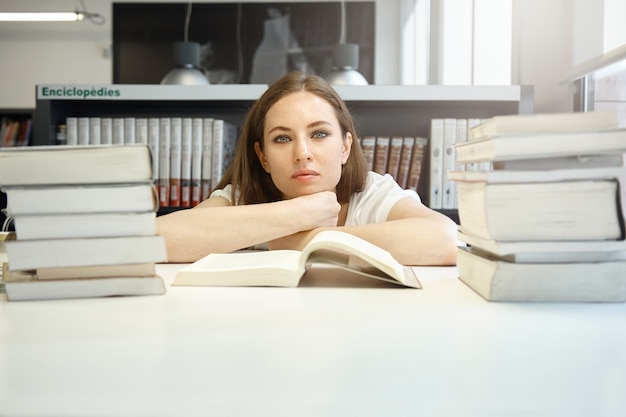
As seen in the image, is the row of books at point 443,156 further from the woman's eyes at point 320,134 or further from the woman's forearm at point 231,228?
the woman's forearm at point 231,228

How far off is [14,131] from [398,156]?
4.56 m

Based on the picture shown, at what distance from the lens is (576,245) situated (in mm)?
658

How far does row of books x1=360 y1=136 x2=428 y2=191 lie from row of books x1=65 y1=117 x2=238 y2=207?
571mm

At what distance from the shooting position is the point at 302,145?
1.53 meters

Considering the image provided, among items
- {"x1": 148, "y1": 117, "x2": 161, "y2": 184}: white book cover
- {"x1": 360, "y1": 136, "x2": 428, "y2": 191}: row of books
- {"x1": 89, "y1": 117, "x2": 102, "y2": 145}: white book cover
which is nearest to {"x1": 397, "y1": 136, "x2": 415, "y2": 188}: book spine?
{"x1": 360, "y1": 136, "x2": 428, "y2": 191}: row of books

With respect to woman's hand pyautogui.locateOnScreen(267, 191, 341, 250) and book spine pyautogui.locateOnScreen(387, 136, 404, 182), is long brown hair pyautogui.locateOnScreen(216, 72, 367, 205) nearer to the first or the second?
woman's hand pyautogui.locateOnScreen(267, 191, 341, 250)

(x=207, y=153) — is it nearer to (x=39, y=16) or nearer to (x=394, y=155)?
(x=394, y=155)

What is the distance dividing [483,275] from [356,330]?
0.80 ft

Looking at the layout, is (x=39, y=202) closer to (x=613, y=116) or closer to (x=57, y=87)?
(x=613, y=116)

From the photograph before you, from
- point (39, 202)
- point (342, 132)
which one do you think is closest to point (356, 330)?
point (39, 202)

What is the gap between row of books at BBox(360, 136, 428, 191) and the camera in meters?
2.33

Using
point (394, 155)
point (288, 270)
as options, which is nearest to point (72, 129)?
point (394, 155)

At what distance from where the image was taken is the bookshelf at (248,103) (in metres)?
2.14

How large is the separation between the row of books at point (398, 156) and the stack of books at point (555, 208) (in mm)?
1647
